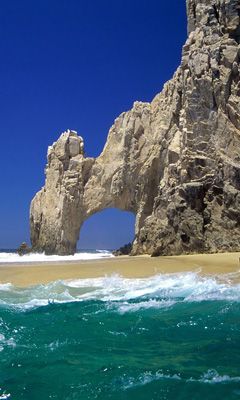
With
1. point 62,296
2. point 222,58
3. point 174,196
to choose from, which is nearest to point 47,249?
point 174,196

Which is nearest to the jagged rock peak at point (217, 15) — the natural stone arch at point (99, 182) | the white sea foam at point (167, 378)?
the natural stone arch at point (99, 182)

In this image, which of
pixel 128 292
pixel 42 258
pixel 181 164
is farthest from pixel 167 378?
pixel 42 258

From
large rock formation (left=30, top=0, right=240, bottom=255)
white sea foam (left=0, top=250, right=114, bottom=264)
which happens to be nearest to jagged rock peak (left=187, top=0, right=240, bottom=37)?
large rock formation (left=30, top=0, right=240, bottom=255)

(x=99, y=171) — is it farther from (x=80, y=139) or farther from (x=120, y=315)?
(x=120, y=315)

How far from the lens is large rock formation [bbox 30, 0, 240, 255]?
23797 millimetres

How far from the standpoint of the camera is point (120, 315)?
309 inches

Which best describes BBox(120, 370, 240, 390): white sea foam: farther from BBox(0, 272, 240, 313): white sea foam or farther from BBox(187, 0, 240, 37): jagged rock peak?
BBox(187, 0, 240, 37): jagged rock peak

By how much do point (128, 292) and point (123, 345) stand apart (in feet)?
14.9

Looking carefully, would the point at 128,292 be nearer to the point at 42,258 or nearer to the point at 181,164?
the point at 181,164

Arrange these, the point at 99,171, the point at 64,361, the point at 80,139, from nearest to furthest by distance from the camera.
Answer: the point at 64,361 < the point at 99,171 < the point at 80,139

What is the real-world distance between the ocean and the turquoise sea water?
0.01 metres

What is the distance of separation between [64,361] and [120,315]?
2469 mm

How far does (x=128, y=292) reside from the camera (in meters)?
10.6

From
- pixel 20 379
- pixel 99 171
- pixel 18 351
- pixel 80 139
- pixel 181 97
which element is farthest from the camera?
pixel 80 139
